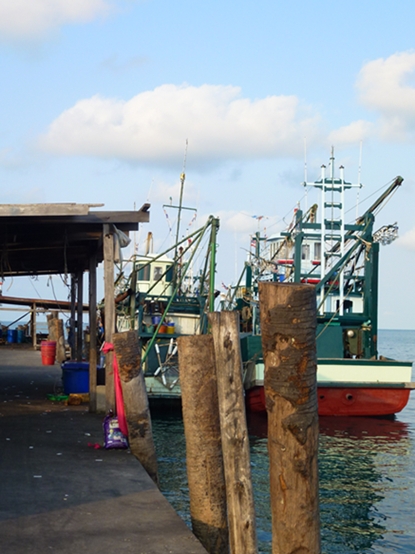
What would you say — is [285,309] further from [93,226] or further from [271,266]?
[271,266]

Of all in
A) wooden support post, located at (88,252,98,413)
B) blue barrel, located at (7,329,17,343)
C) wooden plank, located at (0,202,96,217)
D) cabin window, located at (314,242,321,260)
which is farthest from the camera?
blue barrel, located at (7,329,17,343)

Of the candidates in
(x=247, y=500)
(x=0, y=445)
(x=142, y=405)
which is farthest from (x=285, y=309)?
(x=0, y=445)

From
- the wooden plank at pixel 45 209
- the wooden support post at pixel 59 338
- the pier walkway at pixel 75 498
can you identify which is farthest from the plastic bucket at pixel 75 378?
the wooden support post at pixel 59 338

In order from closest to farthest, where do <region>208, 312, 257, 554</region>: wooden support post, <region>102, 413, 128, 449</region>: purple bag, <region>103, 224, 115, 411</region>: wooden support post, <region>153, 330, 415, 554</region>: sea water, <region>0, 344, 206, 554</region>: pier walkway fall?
<region>0, 344, 206, 554</region>: pier walkway → <region>208, 312, 257, 554</region>: wooden support post → <region>102, 413, 128, 449</region>: purple bag → <region>153, 330, 415, 554</region>: sea water → <region>103, 224, 115, 411</region>: wooden support post

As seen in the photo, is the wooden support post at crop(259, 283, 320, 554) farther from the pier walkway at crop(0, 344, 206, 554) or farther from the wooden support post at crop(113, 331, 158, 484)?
the wooden support post at crop(113, 331, 158, 484)

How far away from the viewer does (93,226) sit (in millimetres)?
13414

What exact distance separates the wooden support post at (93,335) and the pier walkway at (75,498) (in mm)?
875

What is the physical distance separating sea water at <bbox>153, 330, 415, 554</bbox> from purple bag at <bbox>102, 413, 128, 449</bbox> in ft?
6.52

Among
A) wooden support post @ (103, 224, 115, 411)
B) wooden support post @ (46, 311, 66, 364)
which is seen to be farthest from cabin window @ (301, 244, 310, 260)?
wooden support post @ (103, 224, 115, 411)

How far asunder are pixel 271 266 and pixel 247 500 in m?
23.1

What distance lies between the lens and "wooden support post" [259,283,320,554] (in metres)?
5.57

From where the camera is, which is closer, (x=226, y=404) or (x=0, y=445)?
(x=226, y=404)

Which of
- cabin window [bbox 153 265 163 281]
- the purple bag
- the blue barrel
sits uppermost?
cabin window [bbox 153 265 163 281]

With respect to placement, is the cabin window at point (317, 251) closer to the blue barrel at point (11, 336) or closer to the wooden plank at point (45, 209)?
the blue barrel at point (11, 336)
